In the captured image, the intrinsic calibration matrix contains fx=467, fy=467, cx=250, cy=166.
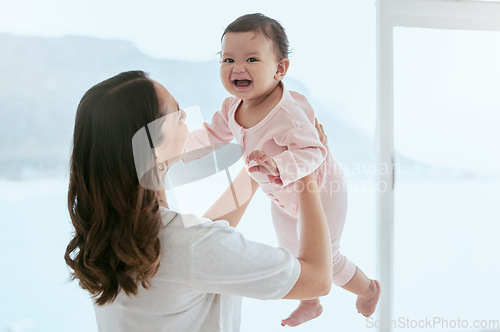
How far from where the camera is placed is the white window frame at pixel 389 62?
160cm

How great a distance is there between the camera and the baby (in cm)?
93

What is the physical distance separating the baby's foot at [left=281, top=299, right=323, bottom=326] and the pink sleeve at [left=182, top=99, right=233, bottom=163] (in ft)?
1.54

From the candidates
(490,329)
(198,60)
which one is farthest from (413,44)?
(490,329)

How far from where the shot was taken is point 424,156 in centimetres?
180

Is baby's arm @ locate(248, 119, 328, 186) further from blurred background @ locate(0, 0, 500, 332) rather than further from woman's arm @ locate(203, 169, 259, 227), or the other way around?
blurred background @ locate(0, 0, 500, 332)

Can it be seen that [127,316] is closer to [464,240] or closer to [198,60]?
[198,60]

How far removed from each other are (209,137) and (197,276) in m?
0.43

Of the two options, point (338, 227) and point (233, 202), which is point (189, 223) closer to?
point (233, 202)

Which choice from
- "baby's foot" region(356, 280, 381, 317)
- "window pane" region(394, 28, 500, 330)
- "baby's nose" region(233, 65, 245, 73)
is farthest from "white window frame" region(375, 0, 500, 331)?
"baby's nose" region(233, 65, 245, 73)

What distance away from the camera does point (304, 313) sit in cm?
120

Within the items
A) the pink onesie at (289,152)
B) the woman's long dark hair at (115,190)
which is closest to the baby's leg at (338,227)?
the pink onesie at (289,152)

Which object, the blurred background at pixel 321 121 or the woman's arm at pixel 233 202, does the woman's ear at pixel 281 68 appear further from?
the blurred background at pixel 321 121

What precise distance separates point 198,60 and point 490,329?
1.62 meters

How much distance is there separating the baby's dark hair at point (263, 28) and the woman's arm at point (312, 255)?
36 cm
